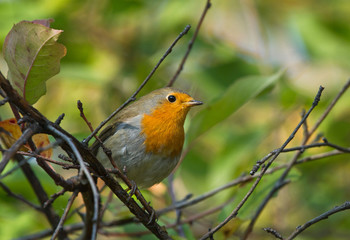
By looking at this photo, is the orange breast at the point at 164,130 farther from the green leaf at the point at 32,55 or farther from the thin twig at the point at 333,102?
the green leaf at the point at 32,55

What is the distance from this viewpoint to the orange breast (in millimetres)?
3137

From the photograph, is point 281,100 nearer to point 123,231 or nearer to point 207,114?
point 207,114

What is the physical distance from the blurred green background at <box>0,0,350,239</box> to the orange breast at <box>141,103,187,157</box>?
15 centimetres

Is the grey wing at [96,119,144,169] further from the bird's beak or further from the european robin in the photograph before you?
the bird's beak

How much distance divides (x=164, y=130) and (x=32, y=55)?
1.45 meters

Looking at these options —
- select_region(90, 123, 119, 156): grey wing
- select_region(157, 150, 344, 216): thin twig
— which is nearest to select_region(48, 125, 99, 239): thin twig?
select_region(157, 150, 344, 216): thin twig

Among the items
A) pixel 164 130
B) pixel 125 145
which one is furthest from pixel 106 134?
pixel 164 130

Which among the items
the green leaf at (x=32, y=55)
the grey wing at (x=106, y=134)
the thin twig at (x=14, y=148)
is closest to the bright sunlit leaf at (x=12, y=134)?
the green leaf at (x=32, y=55)

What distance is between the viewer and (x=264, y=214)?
14.5 ft

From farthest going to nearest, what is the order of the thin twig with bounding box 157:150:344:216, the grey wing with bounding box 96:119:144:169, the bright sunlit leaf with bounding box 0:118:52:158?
the grey wing with bounding box 96:119:144:169 < the thin twig with bounding box 157:150:344:216 < the bright sunlit leaf with bounding box 0:118:52:158

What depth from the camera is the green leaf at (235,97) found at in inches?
113

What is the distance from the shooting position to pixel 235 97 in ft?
9.52

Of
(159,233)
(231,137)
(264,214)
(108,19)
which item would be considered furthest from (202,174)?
(159,233)

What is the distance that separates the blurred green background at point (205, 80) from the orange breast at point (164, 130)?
15cm
